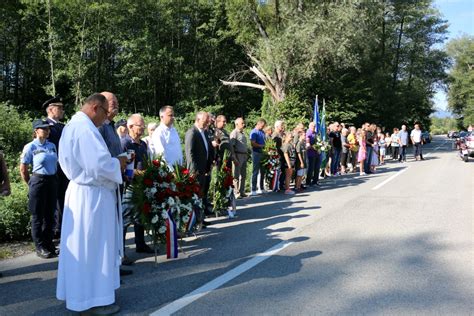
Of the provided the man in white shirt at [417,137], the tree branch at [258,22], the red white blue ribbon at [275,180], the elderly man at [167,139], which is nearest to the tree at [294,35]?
the tree branch at [258,22]

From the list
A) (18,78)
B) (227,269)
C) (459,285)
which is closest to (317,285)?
(227,269)

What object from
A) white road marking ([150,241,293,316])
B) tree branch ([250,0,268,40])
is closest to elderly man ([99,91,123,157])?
white road marking ([150,241,293,316])

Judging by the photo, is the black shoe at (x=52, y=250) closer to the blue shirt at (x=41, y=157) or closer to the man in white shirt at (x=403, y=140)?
the blue shirt at (x=41, y=157)

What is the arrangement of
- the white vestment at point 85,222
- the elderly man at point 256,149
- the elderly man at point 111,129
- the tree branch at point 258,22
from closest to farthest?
the white vestment at point 85,222, the elderly man at point 111,129, the elderly man at point 256,149, the tree branch at point 258,22

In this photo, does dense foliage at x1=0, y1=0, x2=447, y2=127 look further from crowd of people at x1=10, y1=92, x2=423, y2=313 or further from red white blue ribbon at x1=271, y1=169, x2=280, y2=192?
crowd of people at x1=10, y1=92, x2=423, y2=313

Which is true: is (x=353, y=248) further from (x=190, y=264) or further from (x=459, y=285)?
(x=190, y=264)

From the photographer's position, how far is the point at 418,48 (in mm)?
51094

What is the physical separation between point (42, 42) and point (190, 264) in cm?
3451

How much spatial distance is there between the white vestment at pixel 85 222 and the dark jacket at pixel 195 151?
364 cm

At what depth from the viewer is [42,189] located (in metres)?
6.44

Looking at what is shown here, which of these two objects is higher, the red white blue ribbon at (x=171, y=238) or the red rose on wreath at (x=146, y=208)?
the red rose on wreath at (x=146, y=208)

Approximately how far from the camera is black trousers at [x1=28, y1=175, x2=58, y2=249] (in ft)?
20.9

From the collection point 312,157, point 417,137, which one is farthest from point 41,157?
point 417,137

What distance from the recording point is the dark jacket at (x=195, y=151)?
7922 mm
